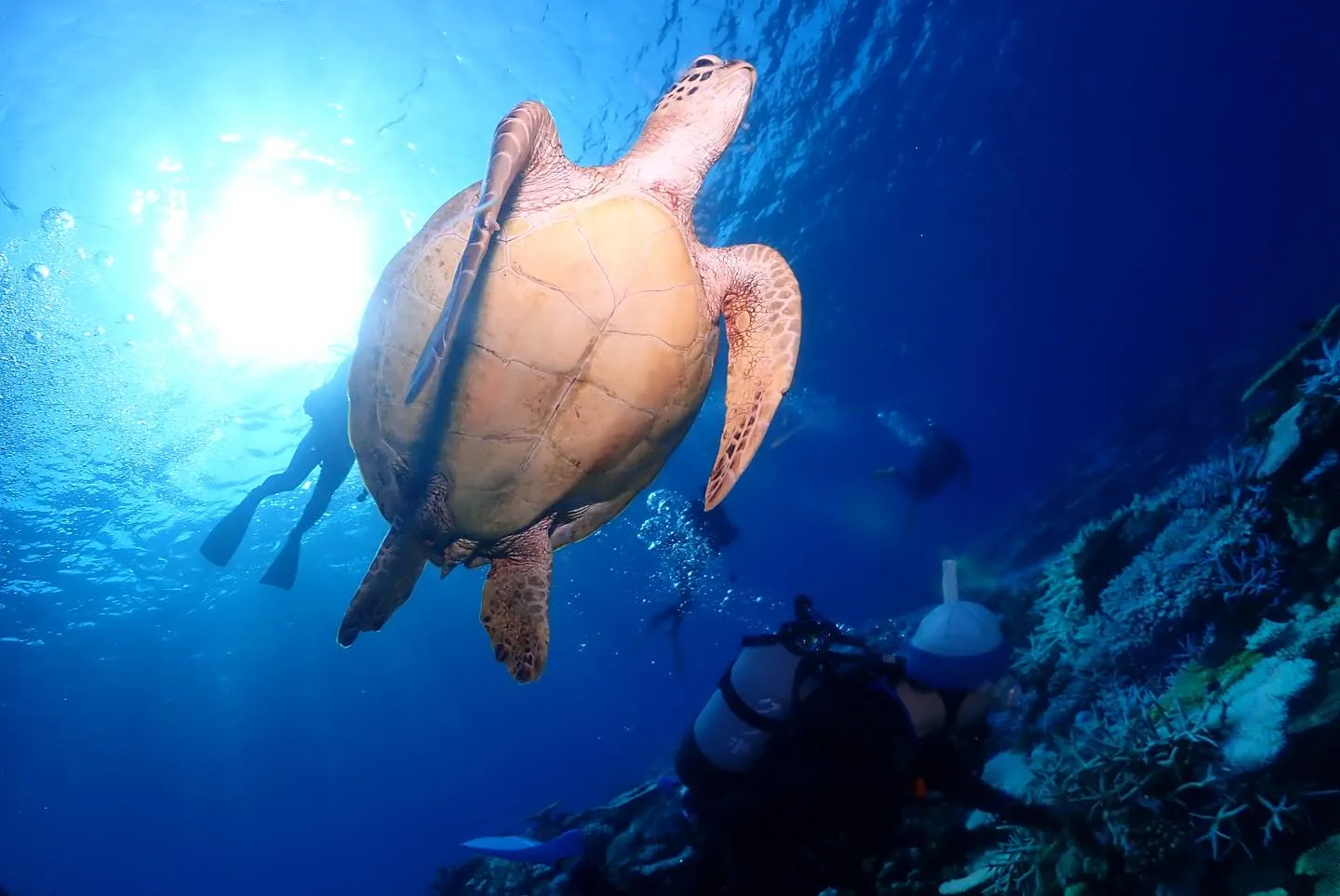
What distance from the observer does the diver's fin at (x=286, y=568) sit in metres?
9.34

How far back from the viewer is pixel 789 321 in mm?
3676

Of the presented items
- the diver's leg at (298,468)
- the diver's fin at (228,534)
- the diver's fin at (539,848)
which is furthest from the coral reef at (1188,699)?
the diver's leg at (298,468)

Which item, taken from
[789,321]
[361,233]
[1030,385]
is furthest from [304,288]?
[1030,385]

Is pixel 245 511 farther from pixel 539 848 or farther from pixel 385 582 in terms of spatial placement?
pixel 385 582

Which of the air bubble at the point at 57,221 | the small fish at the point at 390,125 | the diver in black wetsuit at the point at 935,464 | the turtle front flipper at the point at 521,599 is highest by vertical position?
the small fish at the point at 390,125

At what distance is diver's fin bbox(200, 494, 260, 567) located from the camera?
358 inches

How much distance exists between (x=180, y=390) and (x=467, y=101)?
10924 mm

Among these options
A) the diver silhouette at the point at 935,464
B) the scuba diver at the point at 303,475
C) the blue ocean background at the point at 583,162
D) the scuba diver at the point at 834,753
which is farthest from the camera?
the diver silhouette at the point at 935,464

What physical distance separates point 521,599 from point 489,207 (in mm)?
2874

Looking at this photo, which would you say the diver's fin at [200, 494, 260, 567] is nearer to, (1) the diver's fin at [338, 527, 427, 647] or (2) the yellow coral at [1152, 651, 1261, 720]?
(1) the diver's fin at [338, 527, 427, 647]

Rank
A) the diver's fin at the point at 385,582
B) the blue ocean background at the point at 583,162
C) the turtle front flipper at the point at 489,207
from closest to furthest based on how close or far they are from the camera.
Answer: the turtle front flipper at the point at 489,207, the diver's fin at the point at 385,582, the blue ocean background at the point at 583,162

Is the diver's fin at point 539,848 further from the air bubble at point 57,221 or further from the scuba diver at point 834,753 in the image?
the air bubble at point 57,221

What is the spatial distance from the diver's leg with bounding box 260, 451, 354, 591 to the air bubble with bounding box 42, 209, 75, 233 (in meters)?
5.96

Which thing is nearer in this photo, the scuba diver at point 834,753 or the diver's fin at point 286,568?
the scuba diver at point 834,753
